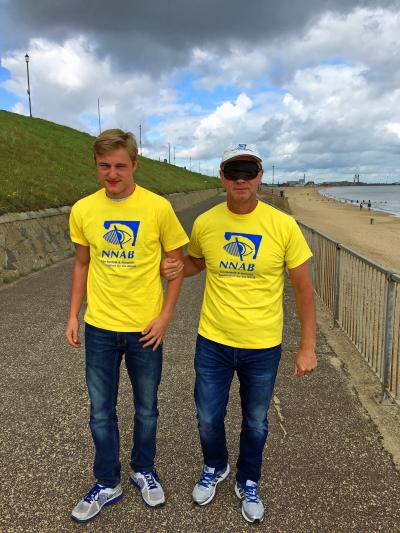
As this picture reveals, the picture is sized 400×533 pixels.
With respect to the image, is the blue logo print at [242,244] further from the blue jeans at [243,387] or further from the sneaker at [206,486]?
the sneaker at [206,486]

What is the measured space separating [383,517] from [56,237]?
30.5ft

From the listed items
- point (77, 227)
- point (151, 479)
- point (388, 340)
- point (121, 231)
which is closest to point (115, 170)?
point (121, 231)

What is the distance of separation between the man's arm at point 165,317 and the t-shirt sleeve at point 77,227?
1.68ft

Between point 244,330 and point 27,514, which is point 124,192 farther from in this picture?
point 27,514

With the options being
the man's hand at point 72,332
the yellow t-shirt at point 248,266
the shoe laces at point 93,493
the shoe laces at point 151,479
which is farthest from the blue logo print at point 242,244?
the shoe laces at point 93,493

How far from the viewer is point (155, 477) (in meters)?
2.68

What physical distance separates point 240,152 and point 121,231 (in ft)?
2.58

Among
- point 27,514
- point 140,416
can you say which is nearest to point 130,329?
point 140,416

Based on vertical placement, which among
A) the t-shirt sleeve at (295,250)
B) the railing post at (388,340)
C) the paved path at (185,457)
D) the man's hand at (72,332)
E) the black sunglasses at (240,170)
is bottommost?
the paved path at (185,457)

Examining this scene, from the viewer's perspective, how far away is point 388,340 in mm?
3855

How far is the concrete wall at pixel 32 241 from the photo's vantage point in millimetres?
8070

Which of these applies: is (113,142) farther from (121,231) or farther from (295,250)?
(295,250)

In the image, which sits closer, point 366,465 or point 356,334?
point 366,465

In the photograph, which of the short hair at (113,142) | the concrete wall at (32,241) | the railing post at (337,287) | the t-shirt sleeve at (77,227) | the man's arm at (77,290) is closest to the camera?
the short hair at (113,142)
